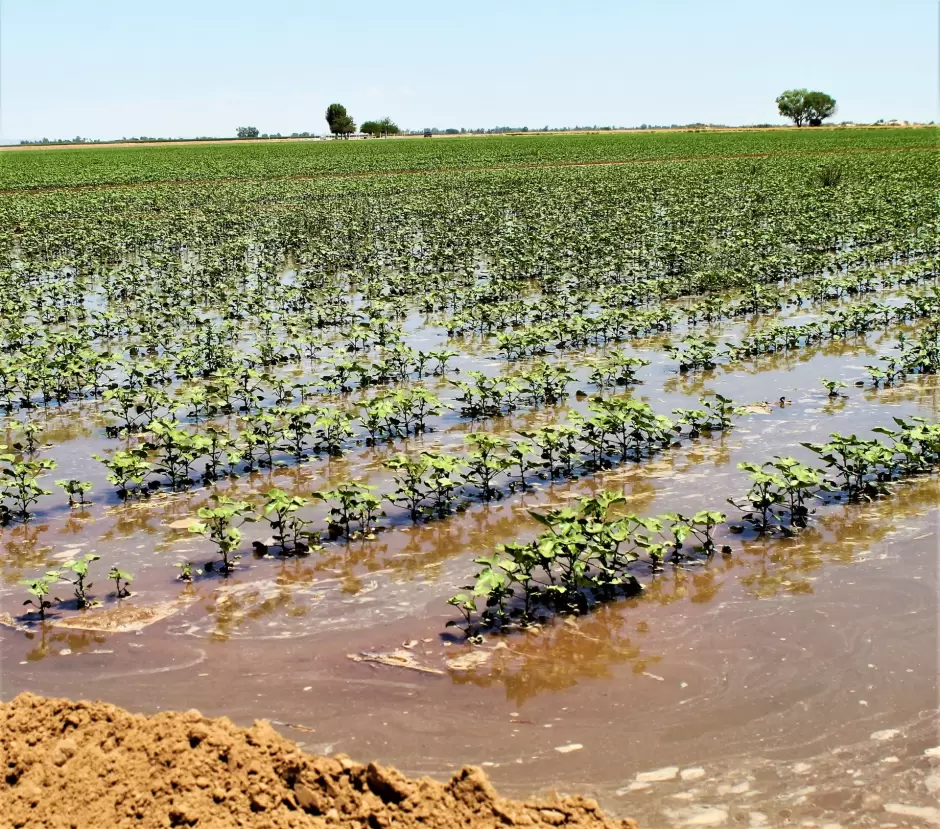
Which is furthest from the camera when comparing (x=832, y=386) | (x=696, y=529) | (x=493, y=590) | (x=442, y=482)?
(x=832, y=386)

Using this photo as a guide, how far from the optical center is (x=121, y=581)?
25.4 ft

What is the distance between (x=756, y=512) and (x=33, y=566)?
6.40 m

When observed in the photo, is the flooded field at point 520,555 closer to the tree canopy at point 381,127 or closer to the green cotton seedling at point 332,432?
the green cotton seedling at point 332,432

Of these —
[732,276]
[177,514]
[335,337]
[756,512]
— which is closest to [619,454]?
[756,512]

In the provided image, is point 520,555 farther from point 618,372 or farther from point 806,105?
point 806,105

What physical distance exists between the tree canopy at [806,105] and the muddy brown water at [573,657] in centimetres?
14803

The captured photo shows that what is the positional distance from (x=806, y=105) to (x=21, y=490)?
498 feet

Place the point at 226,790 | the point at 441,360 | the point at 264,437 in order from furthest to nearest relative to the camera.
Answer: the point at 441,360 → the point at 264,437 → the point at 226,790

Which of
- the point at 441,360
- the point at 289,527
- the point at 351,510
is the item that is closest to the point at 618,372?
the point at 441,360

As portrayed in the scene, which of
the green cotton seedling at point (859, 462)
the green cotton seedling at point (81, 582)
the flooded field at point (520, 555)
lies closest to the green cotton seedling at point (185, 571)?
the flooded field at point (520, 555)

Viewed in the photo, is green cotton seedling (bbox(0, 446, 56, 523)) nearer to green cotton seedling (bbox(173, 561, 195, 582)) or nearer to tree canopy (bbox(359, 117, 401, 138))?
green cotton seedling (bbox(173, 561, 195, 582))

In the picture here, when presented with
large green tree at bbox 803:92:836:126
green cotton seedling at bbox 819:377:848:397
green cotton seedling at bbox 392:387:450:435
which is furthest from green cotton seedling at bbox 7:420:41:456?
large green tree at bbox 803:92:836:126

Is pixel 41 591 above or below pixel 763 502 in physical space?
below

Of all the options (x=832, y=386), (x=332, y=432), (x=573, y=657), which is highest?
(x=832, y=386)
